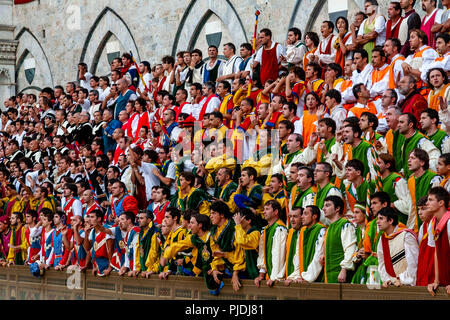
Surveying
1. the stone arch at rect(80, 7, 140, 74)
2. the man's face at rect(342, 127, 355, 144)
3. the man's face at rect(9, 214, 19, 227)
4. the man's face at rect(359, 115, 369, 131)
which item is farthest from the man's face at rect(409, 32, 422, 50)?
the stone arch at rect(80, 7, 140, 74)

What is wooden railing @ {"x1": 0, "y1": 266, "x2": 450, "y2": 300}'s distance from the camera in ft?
26.8

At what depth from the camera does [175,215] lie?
11398mm

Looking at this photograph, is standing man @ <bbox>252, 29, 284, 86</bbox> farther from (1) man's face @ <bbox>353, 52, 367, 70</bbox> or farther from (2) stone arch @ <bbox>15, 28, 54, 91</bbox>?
(2) stone arch @ <bbox>15, 28, 54, 91</bbox>

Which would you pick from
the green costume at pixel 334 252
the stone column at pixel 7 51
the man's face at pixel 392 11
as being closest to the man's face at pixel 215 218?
the green costume at pixel 334 252

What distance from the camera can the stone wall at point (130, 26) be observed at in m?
19.5

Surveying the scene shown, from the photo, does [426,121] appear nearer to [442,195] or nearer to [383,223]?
[383,223]

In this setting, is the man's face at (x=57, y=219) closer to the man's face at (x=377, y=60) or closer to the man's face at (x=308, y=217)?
the man's face at (x=308, y=217)

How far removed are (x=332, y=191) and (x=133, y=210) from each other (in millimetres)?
4247

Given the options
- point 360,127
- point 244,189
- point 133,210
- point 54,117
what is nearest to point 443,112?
point 360,127

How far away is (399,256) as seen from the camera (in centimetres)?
861

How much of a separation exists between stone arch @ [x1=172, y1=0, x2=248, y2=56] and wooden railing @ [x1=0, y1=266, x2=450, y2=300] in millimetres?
9734

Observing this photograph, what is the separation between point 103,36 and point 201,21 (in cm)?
452

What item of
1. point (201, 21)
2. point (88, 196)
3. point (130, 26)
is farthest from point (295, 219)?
point (130, 26)
